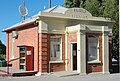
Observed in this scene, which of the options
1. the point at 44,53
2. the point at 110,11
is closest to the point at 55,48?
the point at 44,53

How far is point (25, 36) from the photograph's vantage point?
72.2ft

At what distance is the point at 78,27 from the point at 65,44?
2.05m

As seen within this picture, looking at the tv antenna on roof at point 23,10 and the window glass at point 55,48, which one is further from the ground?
the tv antenna on roof at point 23,10

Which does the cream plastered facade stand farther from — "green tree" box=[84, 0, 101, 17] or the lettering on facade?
"green tree" box=[84, 0, 101, 17]

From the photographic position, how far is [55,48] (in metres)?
19.9

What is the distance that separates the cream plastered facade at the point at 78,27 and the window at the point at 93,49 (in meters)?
0.52

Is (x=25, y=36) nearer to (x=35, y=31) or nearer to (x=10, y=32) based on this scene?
(x=35, y=31)

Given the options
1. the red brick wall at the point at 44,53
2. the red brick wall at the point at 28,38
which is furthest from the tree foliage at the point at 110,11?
the red brick wall at the point at 44,53

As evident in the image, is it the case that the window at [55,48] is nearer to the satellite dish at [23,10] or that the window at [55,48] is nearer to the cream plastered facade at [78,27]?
the cream plastered facade at [78,27]

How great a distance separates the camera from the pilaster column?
1881cm

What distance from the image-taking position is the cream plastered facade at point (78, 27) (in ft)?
62.1

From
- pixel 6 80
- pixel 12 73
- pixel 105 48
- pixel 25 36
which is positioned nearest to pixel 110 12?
pixel 105 48

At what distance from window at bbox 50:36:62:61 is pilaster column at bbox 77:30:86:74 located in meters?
1.84

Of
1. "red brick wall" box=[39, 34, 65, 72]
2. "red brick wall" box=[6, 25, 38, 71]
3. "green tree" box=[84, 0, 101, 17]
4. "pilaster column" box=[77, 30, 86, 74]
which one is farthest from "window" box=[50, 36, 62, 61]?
"green tree" box=[84, 0, 101, 17]
